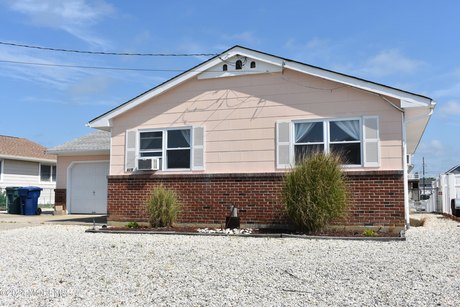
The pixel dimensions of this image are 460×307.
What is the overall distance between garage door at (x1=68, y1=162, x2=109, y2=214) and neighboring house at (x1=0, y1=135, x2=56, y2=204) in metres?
6.99

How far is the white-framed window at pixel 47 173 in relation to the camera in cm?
2972

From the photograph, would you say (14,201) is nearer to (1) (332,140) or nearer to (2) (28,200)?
(2) (28,200)

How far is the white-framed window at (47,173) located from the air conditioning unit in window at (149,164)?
17.9 m

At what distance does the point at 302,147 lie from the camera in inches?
502

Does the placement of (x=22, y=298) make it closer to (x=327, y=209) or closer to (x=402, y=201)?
(x=327, y=209)

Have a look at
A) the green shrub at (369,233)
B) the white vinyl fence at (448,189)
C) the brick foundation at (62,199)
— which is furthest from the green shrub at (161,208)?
the white vinyl fence at (448,189)

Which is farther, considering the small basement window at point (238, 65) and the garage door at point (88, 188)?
the garage door at point (88, 188)

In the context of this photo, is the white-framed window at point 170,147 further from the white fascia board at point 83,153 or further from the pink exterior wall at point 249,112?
the white fascia board at point 83,153

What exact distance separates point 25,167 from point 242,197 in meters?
19.5

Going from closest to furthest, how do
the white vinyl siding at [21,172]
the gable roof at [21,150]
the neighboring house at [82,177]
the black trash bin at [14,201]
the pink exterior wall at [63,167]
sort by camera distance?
1. the neighboring house at [82,177]
2. the pink exterior wall at [63,167]
3. the black trash bin at [14,201]
4. the gable roof at [21,150]
5. the white vinyl siding at [21,172]

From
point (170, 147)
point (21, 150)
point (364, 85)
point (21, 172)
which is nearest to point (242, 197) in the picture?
point (170, 147)

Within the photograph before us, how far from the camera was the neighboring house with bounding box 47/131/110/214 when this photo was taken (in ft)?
65.0

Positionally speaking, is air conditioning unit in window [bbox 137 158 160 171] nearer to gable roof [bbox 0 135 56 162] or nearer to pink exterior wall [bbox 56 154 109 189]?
pink exterior wall [bbox 56 154 109 189]

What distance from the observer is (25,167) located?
92.8 feet
